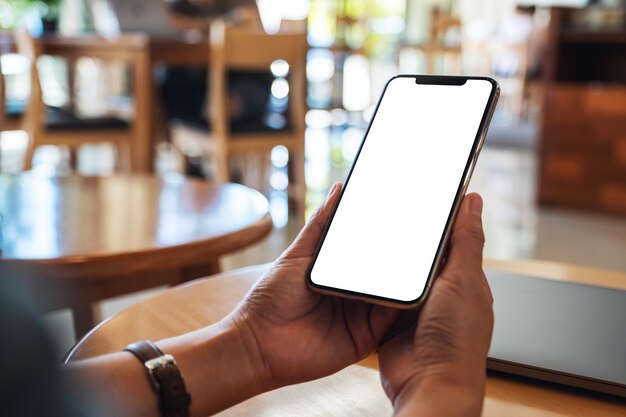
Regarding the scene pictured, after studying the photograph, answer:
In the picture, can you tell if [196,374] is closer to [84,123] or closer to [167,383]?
[167,383]

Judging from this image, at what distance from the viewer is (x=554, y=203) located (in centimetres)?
360

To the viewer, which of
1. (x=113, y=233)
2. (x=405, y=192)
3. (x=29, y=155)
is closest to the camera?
(x=405, y=192)

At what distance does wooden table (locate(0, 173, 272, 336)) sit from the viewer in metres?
0.88

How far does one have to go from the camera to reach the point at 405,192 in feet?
1.73

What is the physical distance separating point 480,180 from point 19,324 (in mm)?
4234

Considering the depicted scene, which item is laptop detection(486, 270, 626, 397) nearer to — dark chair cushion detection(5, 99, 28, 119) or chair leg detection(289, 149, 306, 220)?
chair leg detection(289, 149, 306, 220)

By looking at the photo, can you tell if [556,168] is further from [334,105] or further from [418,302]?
[334,105]

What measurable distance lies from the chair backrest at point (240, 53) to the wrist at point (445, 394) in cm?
239

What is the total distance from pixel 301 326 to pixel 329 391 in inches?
2.0

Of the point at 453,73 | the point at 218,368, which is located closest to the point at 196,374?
the point at 218,368

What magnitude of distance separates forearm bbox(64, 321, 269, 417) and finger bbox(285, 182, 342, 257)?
0.07m

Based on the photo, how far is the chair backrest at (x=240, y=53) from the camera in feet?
8.88

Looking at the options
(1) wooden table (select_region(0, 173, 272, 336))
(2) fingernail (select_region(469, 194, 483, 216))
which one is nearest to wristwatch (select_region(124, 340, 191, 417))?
(2) fingernail (select_region(469, 194, 483, 216))

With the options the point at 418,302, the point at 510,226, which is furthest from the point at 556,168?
the point at 418,302
